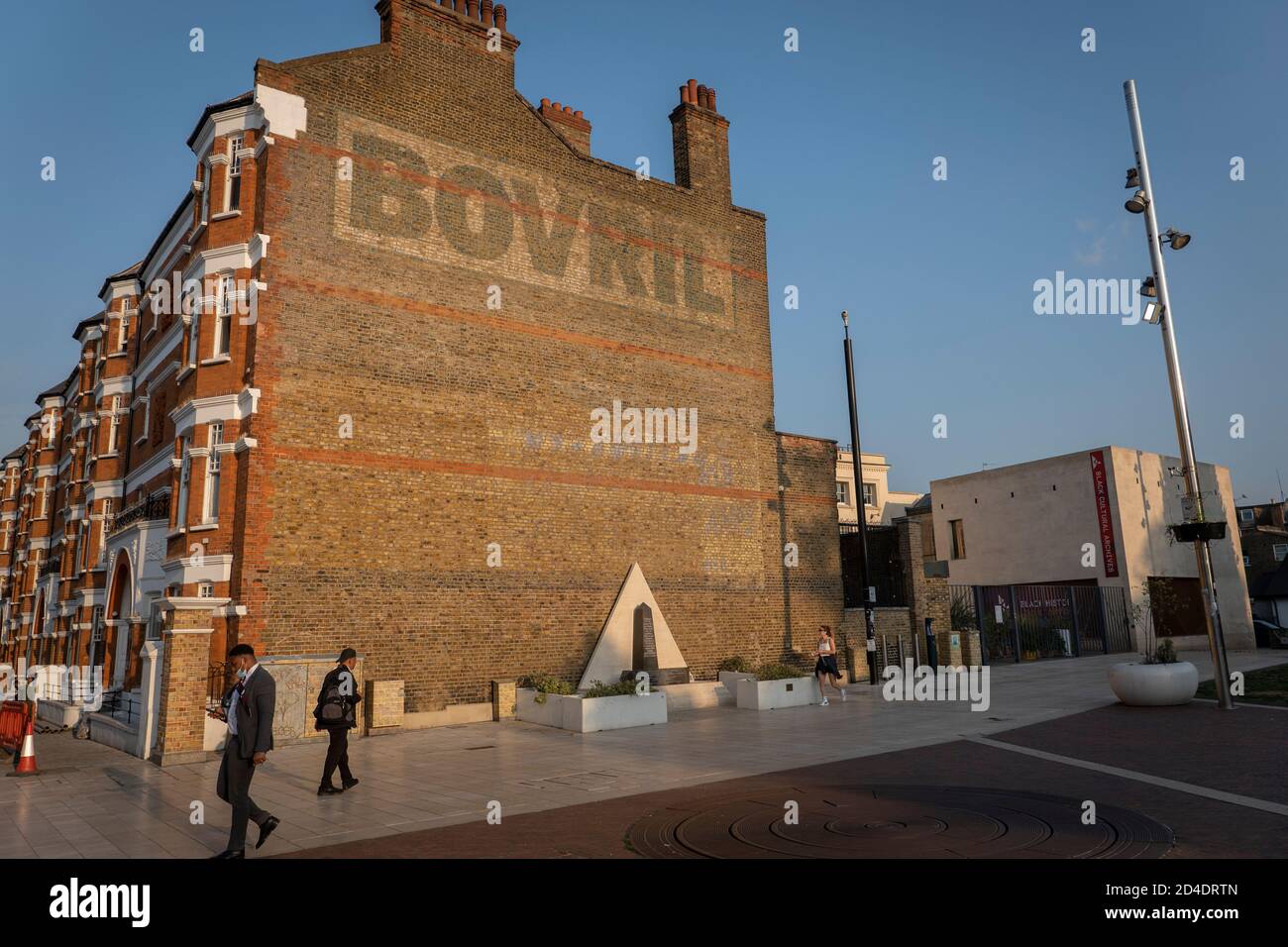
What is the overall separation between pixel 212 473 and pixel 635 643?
10.5 m

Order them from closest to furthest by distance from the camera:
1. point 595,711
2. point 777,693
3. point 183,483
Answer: point 595,711 → point 183,483 → point 777,693

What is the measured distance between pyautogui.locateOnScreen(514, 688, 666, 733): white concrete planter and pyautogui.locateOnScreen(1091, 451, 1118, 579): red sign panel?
2498 centimetres

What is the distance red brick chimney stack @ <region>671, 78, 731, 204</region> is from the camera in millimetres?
25938

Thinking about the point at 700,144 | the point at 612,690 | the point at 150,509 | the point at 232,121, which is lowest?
the point at 612,690

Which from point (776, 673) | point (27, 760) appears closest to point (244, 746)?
point (27, 760)

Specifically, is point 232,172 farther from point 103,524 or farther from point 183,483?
point 103,524

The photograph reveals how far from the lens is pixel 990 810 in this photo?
8172 millimetres

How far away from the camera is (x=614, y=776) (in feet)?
36.8

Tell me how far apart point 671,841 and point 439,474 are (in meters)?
13.1

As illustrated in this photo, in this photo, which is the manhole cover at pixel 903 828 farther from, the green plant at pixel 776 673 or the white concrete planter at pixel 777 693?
the green plant at pixel 776 673

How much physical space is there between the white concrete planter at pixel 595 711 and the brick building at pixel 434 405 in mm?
1977

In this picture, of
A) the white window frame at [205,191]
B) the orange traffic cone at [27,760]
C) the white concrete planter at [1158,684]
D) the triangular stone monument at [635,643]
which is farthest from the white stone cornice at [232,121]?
the white concrete planter at [1158,684]
